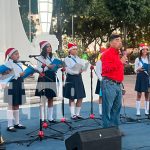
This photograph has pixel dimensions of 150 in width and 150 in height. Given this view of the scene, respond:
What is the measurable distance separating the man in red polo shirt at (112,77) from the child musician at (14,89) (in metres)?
1.64

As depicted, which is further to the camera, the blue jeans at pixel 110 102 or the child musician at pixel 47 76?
the child musician at pixel 47 76

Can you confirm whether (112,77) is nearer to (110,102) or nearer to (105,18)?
(110,102)

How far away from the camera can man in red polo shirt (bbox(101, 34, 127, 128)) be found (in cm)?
648

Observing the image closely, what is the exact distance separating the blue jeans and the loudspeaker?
5.05 feet

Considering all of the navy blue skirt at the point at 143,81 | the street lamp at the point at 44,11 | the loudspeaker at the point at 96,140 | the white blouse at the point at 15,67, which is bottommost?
the loudspeaker at the point at 96,140

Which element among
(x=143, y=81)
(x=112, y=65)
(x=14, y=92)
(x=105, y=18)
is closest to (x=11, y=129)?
(x=14, y=92)

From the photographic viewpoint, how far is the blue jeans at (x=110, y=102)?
654 centimetres

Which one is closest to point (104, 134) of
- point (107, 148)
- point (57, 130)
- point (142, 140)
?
point (107, 148)

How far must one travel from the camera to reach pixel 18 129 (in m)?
7.95

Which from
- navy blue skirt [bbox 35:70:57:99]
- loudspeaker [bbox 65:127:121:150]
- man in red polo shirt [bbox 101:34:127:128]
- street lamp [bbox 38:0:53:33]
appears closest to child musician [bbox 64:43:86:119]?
navy blue skirt [bbox 35:70:57:99]

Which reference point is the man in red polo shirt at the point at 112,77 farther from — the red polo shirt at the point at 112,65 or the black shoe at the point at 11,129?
the black shoe at the point at 11,129

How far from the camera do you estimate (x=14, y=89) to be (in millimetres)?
7688

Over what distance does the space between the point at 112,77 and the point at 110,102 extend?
386mm

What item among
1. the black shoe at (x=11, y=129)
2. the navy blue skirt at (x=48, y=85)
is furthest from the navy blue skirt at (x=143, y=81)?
the black shoe at (x=11, y=129)
